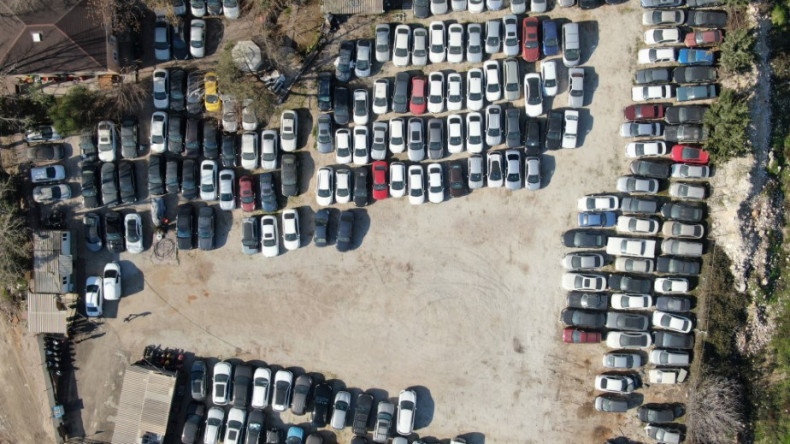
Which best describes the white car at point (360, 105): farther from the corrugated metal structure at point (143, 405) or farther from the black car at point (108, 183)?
the corrugated metal structure at point (143, 405)

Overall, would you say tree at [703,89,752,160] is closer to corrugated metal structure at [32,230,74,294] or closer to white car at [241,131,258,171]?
white car at [241,131,258,171]

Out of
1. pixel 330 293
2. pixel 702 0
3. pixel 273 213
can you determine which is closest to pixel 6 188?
pixel 273 213

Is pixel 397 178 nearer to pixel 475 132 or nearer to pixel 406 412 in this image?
pixel 475 132

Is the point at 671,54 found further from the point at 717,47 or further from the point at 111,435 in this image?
the point at 111,435

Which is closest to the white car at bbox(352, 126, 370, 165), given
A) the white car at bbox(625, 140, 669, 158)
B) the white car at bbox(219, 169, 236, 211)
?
the white car at bbox(219, 169, 236, 211)

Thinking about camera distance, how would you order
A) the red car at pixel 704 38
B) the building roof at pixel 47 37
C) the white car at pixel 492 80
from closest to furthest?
the building roof at pixel 47 37 < the red car at pixel 704 38 < the white car at pixel 492 80

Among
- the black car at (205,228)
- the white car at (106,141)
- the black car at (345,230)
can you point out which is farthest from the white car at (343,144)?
the white car at (106,141)
